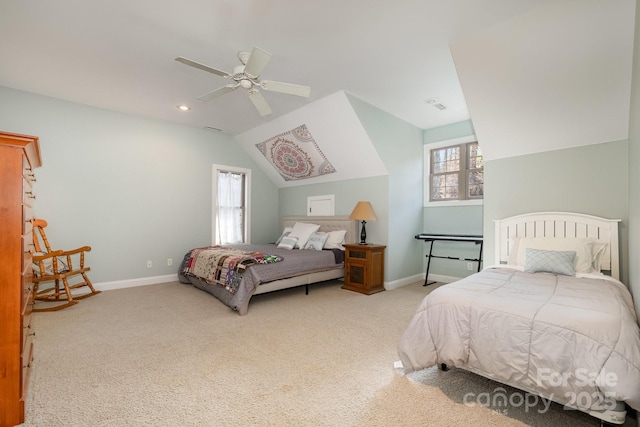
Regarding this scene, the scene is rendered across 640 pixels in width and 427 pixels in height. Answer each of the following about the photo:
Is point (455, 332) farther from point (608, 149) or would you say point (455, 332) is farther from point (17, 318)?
point (608, 149)

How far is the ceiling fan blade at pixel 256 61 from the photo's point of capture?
84.2 inches

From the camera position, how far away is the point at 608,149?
3.01 meters

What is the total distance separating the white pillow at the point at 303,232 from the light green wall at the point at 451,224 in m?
1.98

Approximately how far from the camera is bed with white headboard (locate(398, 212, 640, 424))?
138 centimetres

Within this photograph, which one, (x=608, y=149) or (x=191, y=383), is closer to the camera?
(x=191, y=383)

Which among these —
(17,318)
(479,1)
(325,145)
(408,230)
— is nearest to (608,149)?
(479,1)

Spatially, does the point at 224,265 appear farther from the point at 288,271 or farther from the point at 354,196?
the point at 354,196

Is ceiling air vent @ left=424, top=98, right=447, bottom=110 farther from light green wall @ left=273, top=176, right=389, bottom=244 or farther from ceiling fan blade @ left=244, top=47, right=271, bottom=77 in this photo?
ceiling fan blade @ left=244, top=47, right=271, bottom=77

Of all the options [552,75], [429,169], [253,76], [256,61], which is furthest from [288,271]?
[552,75]

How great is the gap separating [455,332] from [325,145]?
11.5 feet

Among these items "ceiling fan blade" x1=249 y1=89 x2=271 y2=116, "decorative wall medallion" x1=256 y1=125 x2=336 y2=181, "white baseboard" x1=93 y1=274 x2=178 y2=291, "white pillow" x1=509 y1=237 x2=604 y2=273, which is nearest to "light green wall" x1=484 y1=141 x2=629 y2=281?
"white pillow" x1=509 y1=237 x2=604 y2=273

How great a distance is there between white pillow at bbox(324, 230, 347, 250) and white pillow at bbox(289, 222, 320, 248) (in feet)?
0.99

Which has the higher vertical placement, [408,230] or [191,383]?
Answer: [408,230]

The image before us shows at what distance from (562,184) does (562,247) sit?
794mm
